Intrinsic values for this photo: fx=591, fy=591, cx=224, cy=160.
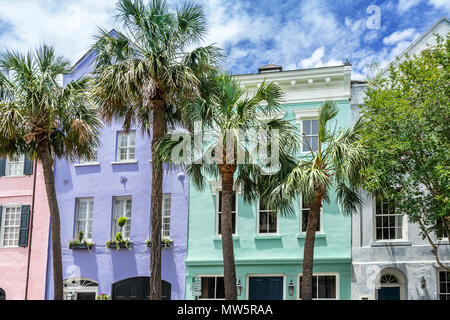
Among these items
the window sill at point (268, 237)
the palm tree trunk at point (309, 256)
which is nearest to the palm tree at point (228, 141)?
the palm tree trunk at point (309, 256)

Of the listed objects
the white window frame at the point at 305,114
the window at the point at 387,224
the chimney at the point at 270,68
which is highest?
the chimney at the point at 270,68

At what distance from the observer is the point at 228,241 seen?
1694 cm

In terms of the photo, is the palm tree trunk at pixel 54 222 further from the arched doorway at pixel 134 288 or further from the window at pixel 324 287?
the window at pixel 324 287

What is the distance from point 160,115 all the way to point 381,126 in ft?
21.4

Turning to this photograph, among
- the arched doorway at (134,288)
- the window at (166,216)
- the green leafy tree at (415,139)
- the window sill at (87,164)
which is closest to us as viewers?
the green leafy tree at (415,139)

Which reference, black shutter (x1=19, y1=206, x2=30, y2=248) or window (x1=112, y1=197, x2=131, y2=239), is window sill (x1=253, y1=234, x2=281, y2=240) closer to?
window (x1=112, y1=197, x2=131, y2=239)

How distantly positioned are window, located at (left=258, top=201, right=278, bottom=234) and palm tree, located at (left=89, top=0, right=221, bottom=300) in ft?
19.8

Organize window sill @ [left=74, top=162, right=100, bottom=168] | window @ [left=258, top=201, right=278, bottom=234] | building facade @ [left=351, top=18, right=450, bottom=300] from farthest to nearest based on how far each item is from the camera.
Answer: window sill @ [left=74, top=162, right=100, bottom=168] < window @ [left=258, top=201, right=278, bottom=234] < building facade @ [left=351, top=18, right=450, bottom=300]

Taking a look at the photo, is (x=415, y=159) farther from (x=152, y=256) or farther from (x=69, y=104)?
(x=69, y=104)

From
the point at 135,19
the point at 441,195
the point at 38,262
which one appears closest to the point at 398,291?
the point at 441,195

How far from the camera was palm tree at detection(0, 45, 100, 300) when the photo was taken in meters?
18.9

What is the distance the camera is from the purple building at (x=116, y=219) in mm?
23609

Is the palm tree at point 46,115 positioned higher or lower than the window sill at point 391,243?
higher

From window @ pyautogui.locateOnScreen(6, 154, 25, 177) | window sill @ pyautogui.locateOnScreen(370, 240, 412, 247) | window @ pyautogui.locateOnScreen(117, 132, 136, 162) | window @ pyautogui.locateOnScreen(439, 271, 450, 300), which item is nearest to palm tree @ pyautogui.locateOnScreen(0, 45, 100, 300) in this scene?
window @ pyautogui.locateOnScreen(117, 132, 136, 162)
